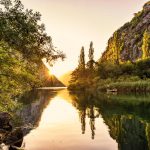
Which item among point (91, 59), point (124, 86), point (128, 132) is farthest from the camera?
point (91, 59)

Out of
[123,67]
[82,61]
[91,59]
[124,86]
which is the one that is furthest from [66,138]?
[82,61]

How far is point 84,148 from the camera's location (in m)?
18.8

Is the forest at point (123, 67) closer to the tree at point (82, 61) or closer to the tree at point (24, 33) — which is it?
the tree at point (82, 61)

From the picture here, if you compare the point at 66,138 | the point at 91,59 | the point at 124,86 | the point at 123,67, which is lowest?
the point at 66,138

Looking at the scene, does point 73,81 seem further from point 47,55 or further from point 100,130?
point 47,55

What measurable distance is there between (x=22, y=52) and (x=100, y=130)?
40.9 feet

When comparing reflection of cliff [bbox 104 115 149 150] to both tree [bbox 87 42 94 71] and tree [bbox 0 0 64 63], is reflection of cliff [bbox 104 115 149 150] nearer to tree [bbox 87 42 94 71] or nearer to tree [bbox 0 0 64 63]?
tree [bbox 0 0 64 63]

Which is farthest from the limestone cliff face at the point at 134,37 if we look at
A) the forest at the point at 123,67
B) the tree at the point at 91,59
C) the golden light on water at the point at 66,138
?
the golden light on water at the point at 66,138

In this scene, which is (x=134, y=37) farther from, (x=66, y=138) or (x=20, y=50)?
(x=20, y=50)

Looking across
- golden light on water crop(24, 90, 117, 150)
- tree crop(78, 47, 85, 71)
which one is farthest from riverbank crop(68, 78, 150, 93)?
golden light on water crop(24, 90, 117, 150)

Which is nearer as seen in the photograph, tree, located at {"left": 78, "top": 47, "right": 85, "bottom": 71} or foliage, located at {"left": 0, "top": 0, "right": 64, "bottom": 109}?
foliage, located at {"left": 0, "top": 0, "right": 64, "bottom": 109}

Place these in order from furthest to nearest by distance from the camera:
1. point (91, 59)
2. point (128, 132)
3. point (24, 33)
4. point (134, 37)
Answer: point (134, 37) < point (91, 59) < point (128, 132) < point (24, 33)

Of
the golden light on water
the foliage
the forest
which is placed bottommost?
the golden light on water

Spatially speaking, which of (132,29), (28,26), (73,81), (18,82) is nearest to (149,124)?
(18,82)
